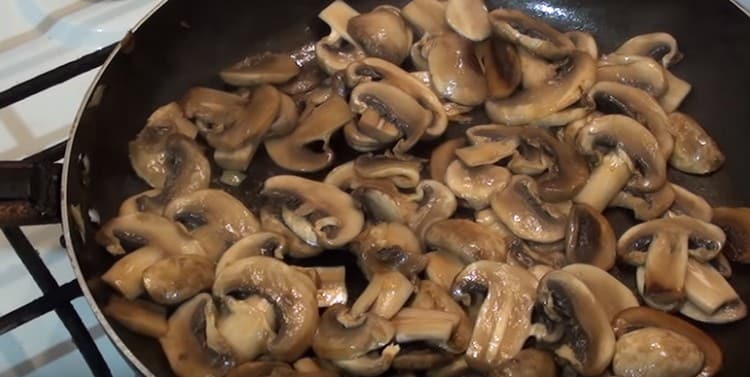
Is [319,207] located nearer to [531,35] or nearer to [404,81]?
[404,81]

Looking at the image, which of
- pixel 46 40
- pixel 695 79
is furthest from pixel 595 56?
pixel 46 40

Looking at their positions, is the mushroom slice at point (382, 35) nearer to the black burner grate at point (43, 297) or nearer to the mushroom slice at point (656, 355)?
the black burner grate at point (43, 297)

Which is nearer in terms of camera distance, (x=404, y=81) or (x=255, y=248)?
(x=255, y=248)

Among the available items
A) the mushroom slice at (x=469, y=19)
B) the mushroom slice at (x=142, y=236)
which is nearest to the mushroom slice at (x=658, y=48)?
the mushroom slice at (x=469, y=19)

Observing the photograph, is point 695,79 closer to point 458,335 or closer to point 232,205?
point 458,335

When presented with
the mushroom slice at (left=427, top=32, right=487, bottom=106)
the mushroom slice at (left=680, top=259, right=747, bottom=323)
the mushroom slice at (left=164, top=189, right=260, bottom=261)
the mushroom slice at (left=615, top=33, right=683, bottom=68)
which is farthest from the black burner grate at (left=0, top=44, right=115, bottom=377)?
the mushroom slice at (left=615, top=33, right=683, bottom=68)

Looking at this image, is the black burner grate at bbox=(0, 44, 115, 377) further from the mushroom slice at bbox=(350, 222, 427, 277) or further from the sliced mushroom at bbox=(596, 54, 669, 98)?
the sliced mushroom at bbox=(596, 54, 669, 98)

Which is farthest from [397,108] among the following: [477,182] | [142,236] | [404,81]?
[142,236]
